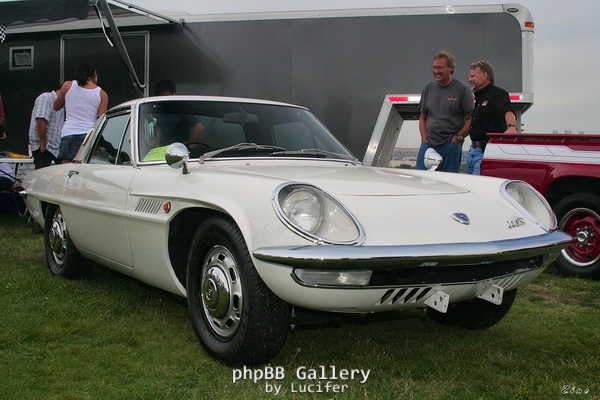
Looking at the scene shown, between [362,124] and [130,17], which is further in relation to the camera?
[130,17]

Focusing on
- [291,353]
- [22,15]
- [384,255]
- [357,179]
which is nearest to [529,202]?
[357,179]

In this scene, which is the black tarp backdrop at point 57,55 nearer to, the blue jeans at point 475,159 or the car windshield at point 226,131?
the blue jeans at point 475,159

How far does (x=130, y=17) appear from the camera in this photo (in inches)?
351

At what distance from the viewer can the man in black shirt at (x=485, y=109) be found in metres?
6.18

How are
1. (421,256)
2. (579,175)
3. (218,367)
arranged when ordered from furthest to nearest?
1. (579,175)
2. (218,367)
3. (421,256)

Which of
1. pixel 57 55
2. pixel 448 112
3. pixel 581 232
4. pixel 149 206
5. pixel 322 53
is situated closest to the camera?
pixel 149 206

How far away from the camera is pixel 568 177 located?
5285 millimetres

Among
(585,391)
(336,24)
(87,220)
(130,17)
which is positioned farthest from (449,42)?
(585,391)

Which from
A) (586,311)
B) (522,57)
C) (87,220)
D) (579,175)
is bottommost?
(586,311)

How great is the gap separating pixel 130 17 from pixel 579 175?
248 inches

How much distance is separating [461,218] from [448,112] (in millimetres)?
3466

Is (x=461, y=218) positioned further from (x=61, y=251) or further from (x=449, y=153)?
(x=449, y=153)

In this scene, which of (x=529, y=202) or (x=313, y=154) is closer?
(x=529, y=202)

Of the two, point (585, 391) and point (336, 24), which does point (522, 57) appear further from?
point (585, 391)
